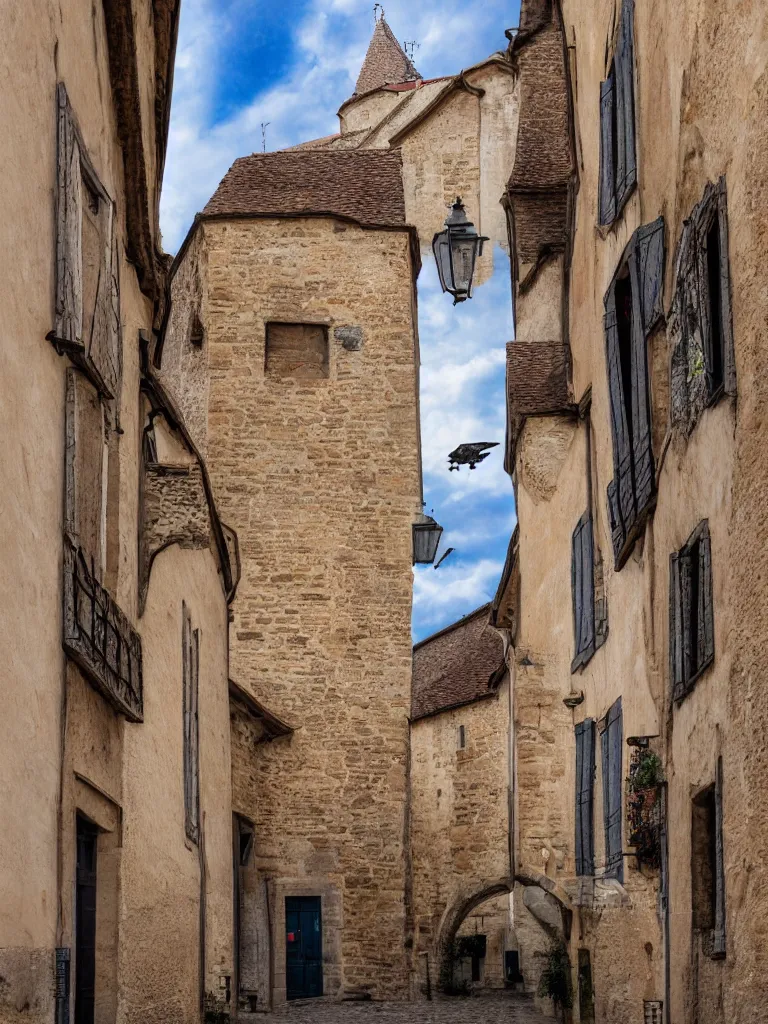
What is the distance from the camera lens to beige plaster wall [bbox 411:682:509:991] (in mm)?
21953

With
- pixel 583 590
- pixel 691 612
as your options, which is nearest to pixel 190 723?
pixel 583 590

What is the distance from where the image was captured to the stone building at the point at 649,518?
7270 millimetres

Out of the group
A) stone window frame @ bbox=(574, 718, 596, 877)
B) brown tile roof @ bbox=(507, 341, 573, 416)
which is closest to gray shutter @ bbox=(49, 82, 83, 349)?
stone window frame @ bbox=(574, 718, 596, 877)

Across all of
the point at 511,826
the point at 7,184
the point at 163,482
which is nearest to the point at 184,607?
the point at 163,482

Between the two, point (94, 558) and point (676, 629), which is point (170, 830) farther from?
point (676, 629)

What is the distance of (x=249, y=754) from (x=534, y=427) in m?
5.94

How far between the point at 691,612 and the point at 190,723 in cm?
417

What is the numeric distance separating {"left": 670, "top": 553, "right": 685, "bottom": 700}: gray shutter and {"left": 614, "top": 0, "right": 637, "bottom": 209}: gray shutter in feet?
8.61

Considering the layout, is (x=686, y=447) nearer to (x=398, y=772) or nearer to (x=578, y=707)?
(x=578, y=707)

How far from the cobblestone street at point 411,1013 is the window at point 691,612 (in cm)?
750

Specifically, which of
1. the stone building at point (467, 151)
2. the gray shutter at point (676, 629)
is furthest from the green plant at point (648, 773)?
Result: the stone building at point (467, 151)

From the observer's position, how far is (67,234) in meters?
7.35

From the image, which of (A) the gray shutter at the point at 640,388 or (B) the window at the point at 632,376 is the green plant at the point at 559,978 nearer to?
(B) the window at the point at 632,376

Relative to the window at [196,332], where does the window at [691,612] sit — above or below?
below
